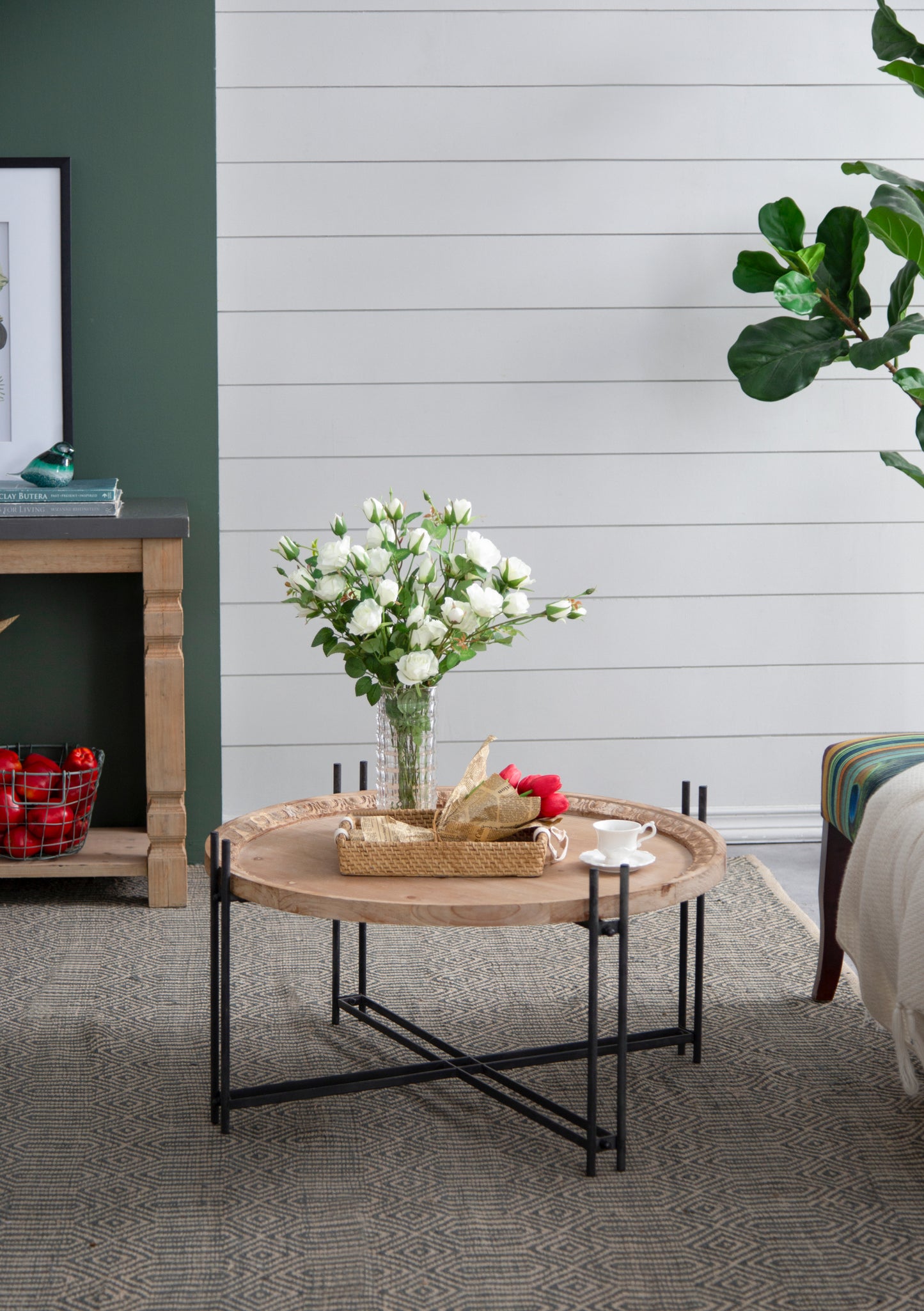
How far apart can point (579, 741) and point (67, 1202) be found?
1883 millimetres

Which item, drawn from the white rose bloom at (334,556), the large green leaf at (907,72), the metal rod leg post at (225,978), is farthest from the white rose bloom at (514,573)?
the large green leaf at (907,72)

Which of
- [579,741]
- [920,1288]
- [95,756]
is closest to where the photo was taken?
[920,1288]

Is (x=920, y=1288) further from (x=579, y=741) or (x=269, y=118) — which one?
(x=269, y=118)

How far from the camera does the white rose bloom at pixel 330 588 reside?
1832 millimetres

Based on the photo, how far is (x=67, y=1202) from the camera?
1.67 meters

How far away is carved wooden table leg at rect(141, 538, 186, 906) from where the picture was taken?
8.99ft

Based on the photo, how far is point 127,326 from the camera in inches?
Result: 121

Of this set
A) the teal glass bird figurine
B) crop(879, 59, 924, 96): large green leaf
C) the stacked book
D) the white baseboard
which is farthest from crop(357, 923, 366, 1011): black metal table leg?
crop(879, 59, 924, 96): large green leaf

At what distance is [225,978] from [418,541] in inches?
26.5

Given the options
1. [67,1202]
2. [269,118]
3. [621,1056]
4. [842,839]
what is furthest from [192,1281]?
[269,118]

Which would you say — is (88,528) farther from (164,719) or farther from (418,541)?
(418,541)

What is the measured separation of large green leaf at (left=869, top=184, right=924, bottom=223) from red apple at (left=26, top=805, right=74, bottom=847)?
214cm

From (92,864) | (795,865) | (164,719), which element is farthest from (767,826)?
(92,864)

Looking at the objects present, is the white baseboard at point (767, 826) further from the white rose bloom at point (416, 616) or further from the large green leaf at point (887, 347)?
the white rose bloom at point (416, 616)
